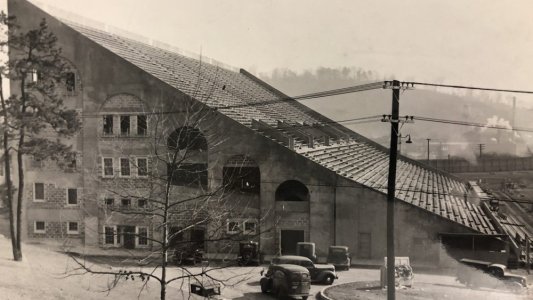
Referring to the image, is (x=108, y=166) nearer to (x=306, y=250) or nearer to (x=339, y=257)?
(x=306, y=250)

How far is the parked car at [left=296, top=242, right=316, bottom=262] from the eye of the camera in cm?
2627

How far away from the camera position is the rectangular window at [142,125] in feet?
88.0

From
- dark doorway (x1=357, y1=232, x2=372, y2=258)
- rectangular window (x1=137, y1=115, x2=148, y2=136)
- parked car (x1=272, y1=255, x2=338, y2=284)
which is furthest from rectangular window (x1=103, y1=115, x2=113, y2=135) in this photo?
dark doorway (x1=357, y1=232, x2=372, y2=258)

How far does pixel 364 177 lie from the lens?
29.0 metres

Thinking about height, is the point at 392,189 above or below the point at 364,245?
above

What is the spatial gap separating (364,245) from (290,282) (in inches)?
284

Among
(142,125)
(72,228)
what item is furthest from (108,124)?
(72,228)

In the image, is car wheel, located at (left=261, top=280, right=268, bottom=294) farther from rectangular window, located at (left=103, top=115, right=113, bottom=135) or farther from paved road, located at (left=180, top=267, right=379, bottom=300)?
rectangular window, located at (left=103, top=115, right=113, bottom=135)

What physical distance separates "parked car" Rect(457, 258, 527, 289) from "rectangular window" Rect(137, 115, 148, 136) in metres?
17.7

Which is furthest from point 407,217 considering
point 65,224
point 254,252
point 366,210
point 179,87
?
point 65,224

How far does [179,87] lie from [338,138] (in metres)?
16.2

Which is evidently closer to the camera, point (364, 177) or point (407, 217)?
point (407, 217)

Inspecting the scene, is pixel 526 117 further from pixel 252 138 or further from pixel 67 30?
pixel 67 30

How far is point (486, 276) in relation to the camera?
2291 centimetres
